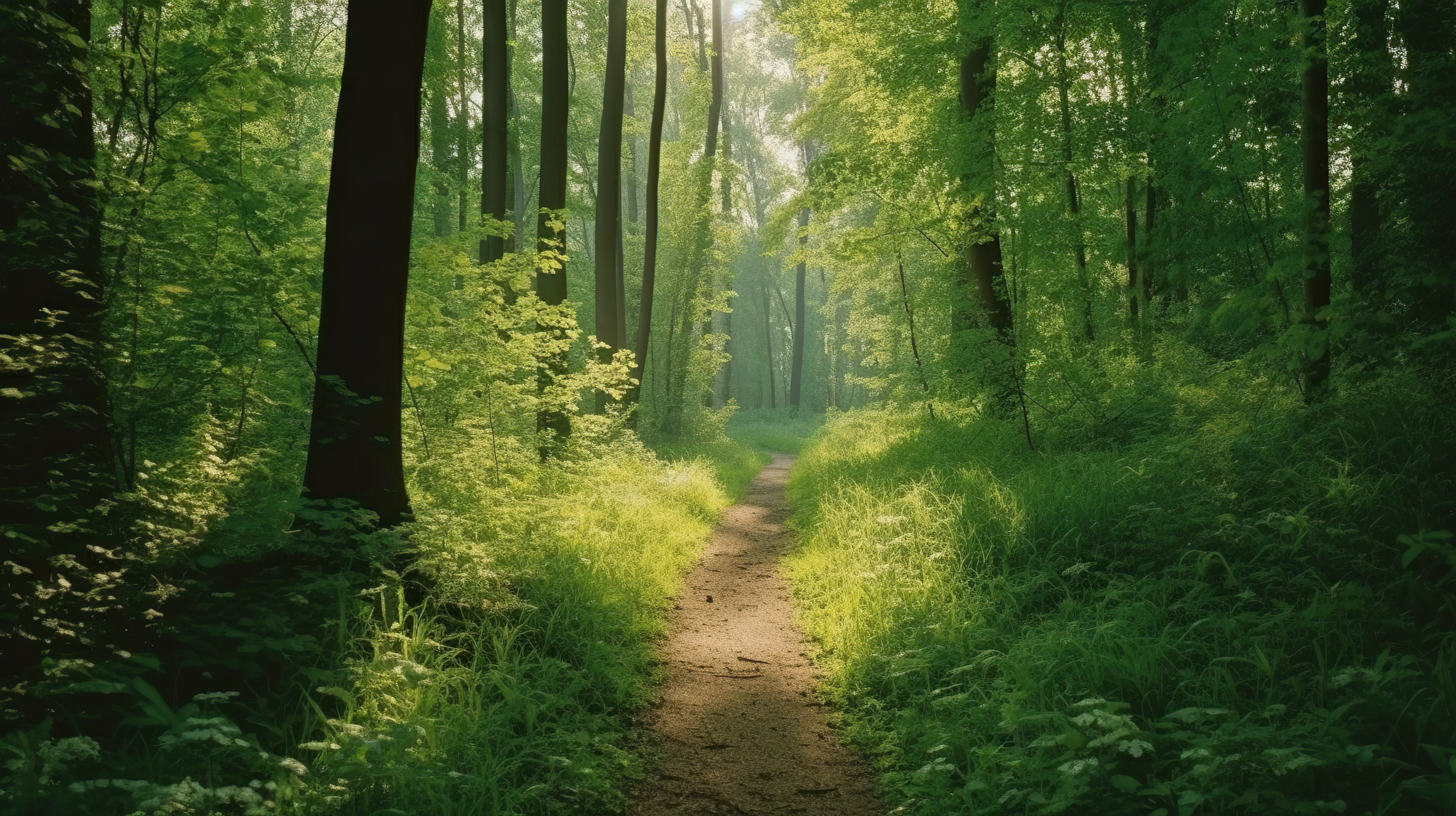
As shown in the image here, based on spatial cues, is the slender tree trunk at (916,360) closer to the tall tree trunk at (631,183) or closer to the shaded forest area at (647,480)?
the shaded forest area at (647,480)

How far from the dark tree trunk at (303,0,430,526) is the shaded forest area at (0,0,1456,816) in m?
0.02

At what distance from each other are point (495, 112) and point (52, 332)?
7.71 metres

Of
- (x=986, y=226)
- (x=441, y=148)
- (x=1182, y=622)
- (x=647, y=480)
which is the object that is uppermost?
(x=441, y=148)

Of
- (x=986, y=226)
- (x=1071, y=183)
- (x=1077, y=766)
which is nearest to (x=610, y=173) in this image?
(x=986, y=226)

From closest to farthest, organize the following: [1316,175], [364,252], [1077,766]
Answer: [1077,766] < [364,252] < [1316,175]

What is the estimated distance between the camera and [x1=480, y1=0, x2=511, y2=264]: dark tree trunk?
10.1 m

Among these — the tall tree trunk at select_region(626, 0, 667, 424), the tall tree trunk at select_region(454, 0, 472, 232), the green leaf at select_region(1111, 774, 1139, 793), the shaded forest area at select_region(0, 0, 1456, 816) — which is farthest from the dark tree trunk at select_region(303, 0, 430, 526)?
the tall tree trunk at select_region(626, 0, 667, 424)

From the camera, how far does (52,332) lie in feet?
11.7

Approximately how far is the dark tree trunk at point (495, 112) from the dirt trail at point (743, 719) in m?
6.21

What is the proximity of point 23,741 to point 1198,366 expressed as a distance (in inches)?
380

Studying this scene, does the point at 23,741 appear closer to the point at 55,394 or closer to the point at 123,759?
the point at 123,759

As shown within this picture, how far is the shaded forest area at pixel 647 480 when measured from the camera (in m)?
3.03

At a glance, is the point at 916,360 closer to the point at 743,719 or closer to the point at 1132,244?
the point at 1132,244

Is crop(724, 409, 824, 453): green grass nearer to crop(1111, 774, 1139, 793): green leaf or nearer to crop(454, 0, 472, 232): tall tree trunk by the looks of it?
crop(454, 0, 472, 232): tall tree trunk
